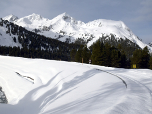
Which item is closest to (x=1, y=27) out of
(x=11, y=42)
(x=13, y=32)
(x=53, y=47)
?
(x=13, y=32)

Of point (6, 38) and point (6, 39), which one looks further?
point (6, 38)

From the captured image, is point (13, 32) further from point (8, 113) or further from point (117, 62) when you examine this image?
point (8, 113)

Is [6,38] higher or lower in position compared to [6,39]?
higher

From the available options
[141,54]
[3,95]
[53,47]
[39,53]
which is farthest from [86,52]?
[53,47]

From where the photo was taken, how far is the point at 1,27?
144 m

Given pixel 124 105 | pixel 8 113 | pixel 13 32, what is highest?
pixel 13 32

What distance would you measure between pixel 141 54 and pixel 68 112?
4790 cm

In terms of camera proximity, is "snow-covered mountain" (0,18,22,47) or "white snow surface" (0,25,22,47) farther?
"snow-covered mountain" (0,18,22,47)

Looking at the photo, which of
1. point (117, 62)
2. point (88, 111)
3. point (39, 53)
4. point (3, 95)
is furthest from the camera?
point (39, 53)

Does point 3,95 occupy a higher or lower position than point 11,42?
lower

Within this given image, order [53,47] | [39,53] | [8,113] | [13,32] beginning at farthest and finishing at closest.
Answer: [53,47] < [13,32] < [39,53] < [8,113]

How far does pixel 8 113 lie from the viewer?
5.06 meters

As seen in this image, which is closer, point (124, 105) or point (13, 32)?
point (124, 105)

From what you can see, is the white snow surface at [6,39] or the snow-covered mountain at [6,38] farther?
the snow-covered mountain at [6,38]
